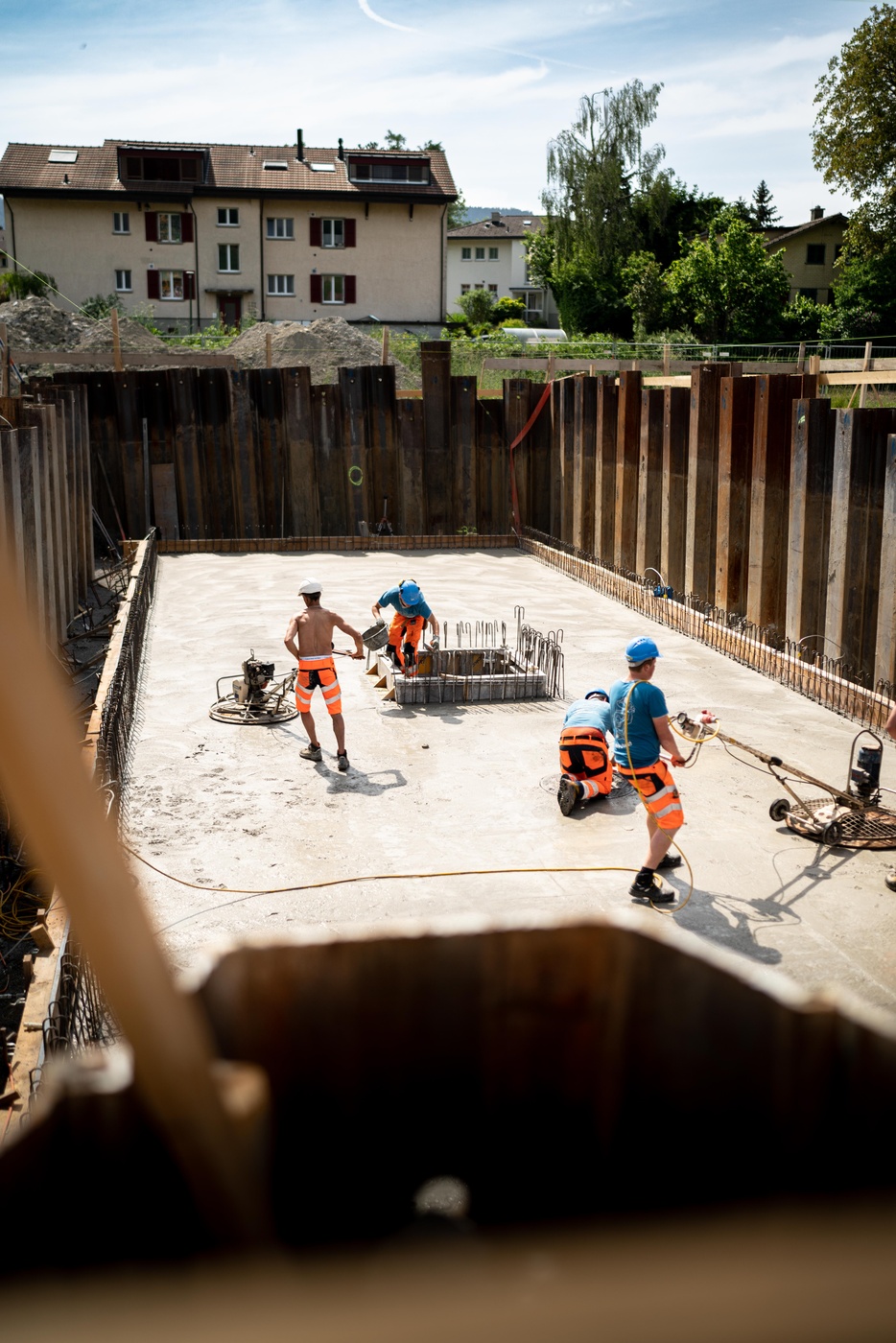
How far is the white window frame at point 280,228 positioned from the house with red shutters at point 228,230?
56 mm

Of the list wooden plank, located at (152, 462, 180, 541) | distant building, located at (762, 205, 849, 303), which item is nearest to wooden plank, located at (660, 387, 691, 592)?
wooden plank, located at (152, 462, 180, 541)

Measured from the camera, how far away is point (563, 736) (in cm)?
928

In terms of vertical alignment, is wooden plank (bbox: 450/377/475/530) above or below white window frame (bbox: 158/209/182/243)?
below

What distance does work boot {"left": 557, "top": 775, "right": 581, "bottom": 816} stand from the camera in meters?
8.98

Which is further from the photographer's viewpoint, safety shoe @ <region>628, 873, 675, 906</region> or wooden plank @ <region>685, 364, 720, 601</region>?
wooden plank @ <region>685, 364, 720, 601</region>

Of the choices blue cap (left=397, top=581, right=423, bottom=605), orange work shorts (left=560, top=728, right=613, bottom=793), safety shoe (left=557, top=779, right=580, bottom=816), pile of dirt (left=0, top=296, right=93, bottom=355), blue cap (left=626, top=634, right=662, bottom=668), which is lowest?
safety shoe (left=557, top=779, right=580, bottom=816)

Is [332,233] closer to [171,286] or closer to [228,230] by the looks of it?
[228,230]

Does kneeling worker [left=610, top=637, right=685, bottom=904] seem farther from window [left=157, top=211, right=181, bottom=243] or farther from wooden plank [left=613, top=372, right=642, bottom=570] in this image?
window [left=157, top=211, right=181, bottom=243]

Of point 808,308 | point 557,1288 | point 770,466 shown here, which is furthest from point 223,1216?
point 808,308

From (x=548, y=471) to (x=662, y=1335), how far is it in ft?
78.5

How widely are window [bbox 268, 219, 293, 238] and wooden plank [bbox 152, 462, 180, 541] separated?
102 feet

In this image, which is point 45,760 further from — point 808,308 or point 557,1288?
point 808,308

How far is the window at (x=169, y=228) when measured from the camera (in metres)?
49.6

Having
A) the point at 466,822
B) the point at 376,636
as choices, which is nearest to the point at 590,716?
the point at 466,822
